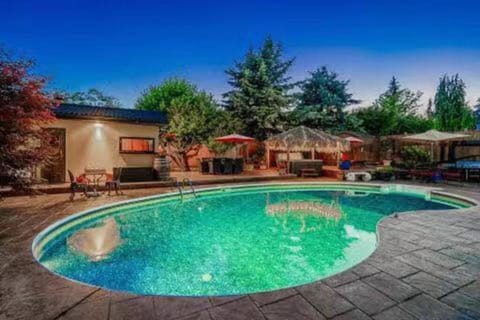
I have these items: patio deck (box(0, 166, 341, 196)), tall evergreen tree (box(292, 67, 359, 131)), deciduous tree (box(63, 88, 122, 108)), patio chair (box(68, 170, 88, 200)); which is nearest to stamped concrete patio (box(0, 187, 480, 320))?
patio chair (box(68, 170, 88, 200))

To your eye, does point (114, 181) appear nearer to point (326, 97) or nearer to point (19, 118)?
point (19, 118)

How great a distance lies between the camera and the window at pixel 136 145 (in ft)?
40.7

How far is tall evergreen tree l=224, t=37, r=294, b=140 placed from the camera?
20.1 m

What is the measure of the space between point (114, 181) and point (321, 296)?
901 cm

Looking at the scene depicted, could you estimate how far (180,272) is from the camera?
459 centimetres

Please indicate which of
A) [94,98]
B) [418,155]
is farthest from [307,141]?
[94,98]

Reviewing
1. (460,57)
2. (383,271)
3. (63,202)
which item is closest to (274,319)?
(383,271)

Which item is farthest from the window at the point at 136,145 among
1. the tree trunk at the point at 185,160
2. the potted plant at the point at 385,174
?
the potted plant at the point at 385,174

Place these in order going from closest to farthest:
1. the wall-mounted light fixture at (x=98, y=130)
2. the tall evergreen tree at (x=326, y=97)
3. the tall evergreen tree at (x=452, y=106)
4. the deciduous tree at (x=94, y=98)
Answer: the wall-mounted light fixture at (x=98, y=130) → the tall evergreen tree at (x=326, y=97) → the tall evergreen tree at (x=452, y=106) → the deciduous tree at (x=94, y=98)

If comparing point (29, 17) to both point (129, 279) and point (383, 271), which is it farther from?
point (383, 271)

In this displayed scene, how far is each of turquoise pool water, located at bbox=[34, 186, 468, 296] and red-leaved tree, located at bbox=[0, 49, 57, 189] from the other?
133 centimetres

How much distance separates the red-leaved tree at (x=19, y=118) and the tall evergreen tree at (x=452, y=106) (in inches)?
1173

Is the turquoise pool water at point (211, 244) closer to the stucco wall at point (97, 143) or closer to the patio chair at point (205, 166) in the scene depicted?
the stucco wall at point (97, 143)

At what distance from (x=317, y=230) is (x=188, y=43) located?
16083 mm
